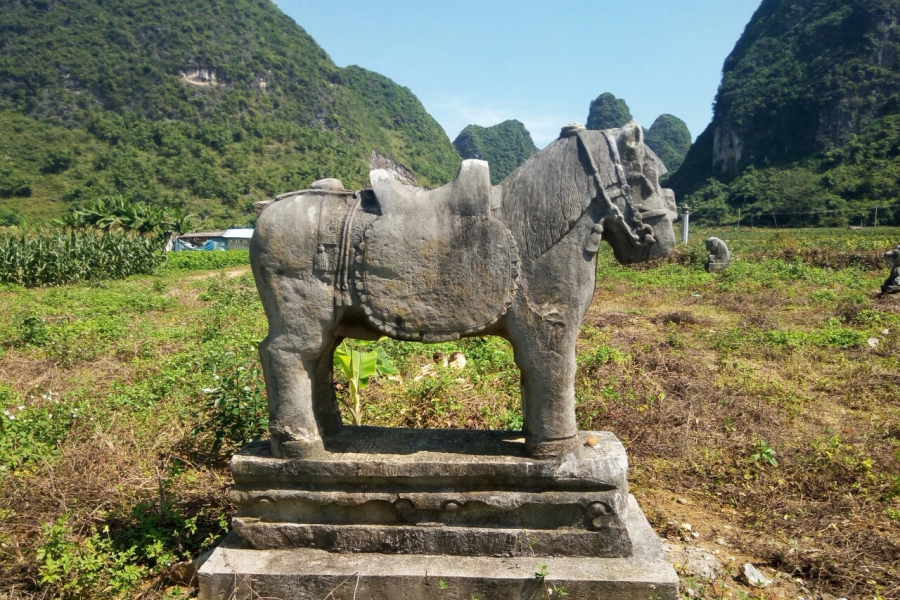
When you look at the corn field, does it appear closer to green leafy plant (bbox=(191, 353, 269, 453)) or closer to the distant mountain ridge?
green leafy plant (bbox=(191, 353, 269, 453))

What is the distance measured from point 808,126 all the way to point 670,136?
186 ft

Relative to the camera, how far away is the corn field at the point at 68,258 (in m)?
15.5

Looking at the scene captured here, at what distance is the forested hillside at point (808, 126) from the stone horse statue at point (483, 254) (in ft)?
111

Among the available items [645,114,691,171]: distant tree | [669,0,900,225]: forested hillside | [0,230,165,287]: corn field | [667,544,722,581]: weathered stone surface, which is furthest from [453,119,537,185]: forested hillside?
[667,544,722,581]: weathered stone surface

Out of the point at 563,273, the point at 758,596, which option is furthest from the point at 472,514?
the point at 758,596

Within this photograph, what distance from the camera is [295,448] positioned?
2.86 metres

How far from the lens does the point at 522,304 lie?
275 centimetres

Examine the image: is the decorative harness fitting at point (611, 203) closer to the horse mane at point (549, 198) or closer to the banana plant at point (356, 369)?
the horse mane at point (549, 198)

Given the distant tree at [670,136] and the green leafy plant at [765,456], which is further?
the distant tree at [670,136]

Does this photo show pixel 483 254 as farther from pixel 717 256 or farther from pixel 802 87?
pixel 802 87

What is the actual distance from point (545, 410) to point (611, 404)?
2.64 meters

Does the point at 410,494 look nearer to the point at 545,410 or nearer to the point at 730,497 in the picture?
the point at 545,410

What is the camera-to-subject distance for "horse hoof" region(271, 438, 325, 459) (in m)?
2.86

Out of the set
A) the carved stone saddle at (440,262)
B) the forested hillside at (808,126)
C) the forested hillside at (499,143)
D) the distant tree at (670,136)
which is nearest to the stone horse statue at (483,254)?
the carved stone saddle at (440,262)
